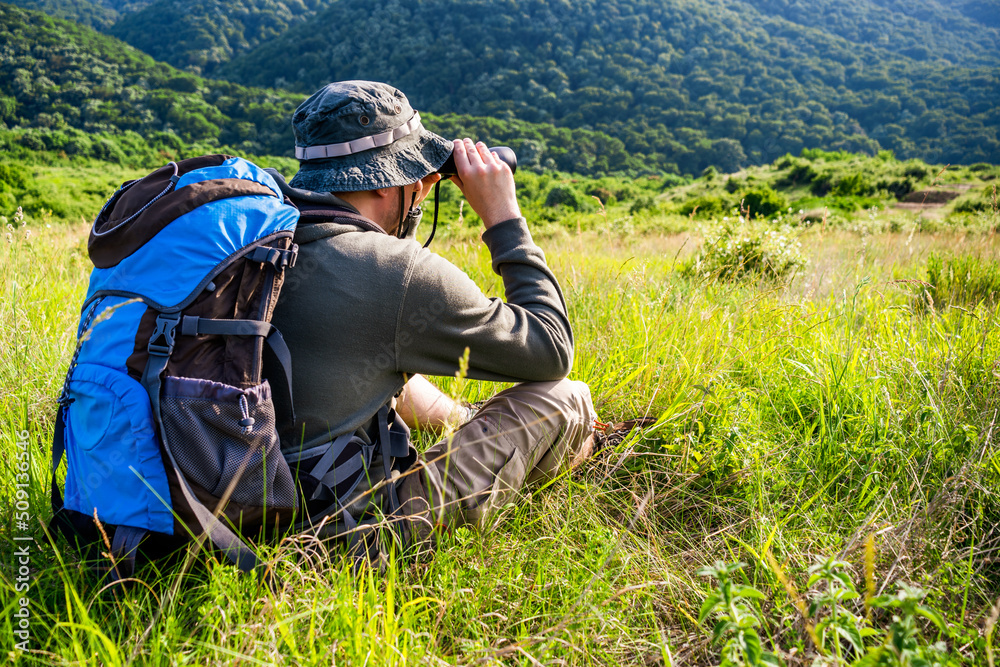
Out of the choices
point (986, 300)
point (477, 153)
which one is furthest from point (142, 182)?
point (986, 300)

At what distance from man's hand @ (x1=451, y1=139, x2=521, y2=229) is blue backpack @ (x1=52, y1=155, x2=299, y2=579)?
0.64m

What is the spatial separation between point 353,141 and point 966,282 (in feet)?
12.7

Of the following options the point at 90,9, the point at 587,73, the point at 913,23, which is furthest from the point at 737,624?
the point at 913,23

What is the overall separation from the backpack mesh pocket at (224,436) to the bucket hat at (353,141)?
0.63 m

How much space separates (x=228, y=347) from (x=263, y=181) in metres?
0.42

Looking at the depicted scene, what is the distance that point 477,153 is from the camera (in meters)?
1.74

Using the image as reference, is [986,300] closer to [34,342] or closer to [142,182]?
[142,182]

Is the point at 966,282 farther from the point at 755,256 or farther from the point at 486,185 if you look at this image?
the point at 486,185

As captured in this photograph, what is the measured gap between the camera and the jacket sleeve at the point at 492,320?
1321 mm

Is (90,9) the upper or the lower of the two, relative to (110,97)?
upper

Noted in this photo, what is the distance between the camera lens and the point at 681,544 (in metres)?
1.59

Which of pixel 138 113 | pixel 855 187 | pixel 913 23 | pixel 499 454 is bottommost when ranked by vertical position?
pixel 138 113

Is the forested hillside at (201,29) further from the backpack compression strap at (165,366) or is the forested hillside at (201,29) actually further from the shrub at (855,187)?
the backpack compression strap at (165,366)

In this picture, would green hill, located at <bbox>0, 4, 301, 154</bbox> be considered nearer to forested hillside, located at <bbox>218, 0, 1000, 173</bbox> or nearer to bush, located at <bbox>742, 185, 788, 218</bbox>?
forested hillside, located at <bbox>218, 0, 1000, 173</bbox>
